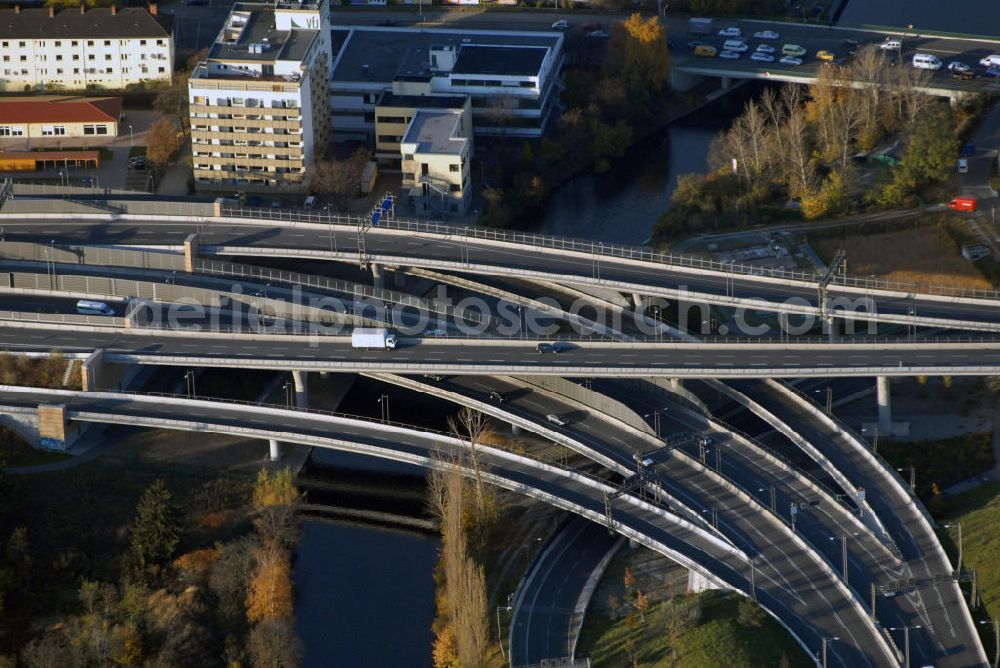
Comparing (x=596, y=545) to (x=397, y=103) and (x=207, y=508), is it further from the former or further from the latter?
(x=397, y=103)

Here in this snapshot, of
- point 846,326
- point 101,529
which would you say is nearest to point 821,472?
point 846,326

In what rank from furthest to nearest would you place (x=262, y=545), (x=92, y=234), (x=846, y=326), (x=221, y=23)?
1. (x=221, y=23)
2. (x=92, y=234)
3. (x=846, y=326)
4. (x=262, y=545)

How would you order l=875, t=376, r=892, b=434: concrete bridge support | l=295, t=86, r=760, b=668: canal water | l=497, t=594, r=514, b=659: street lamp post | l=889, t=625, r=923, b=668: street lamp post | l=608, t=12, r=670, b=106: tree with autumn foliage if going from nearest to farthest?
l=889, t=625, r=923, b=668: street lamp post → l=497, t=594, r=514, b=659: street lamp post → l=295, t=86, r=760, b=668: canal water → l=875, t=376, r=892, b=434: concrete bridge support → l=608, t=12, r=670, b=106: tree with autumn foliage

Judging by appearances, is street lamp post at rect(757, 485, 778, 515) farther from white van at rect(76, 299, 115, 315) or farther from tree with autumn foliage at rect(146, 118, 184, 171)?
tree with autumn foliage at rect(146, 118, 184, 171)

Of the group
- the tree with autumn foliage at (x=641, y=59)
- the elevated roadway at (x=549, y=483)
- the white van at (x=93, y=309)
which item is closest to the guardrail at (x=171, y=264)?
the white van at (x=93, y=309)

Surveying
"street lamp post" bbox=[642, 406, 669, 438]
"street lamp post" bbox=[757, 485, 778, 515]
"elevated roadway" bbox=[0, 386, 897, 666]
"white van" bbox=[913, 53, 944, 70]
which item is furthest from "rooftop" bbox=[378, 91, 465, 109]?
"street lamp post" bbox=[757, 485, 778, 515]
